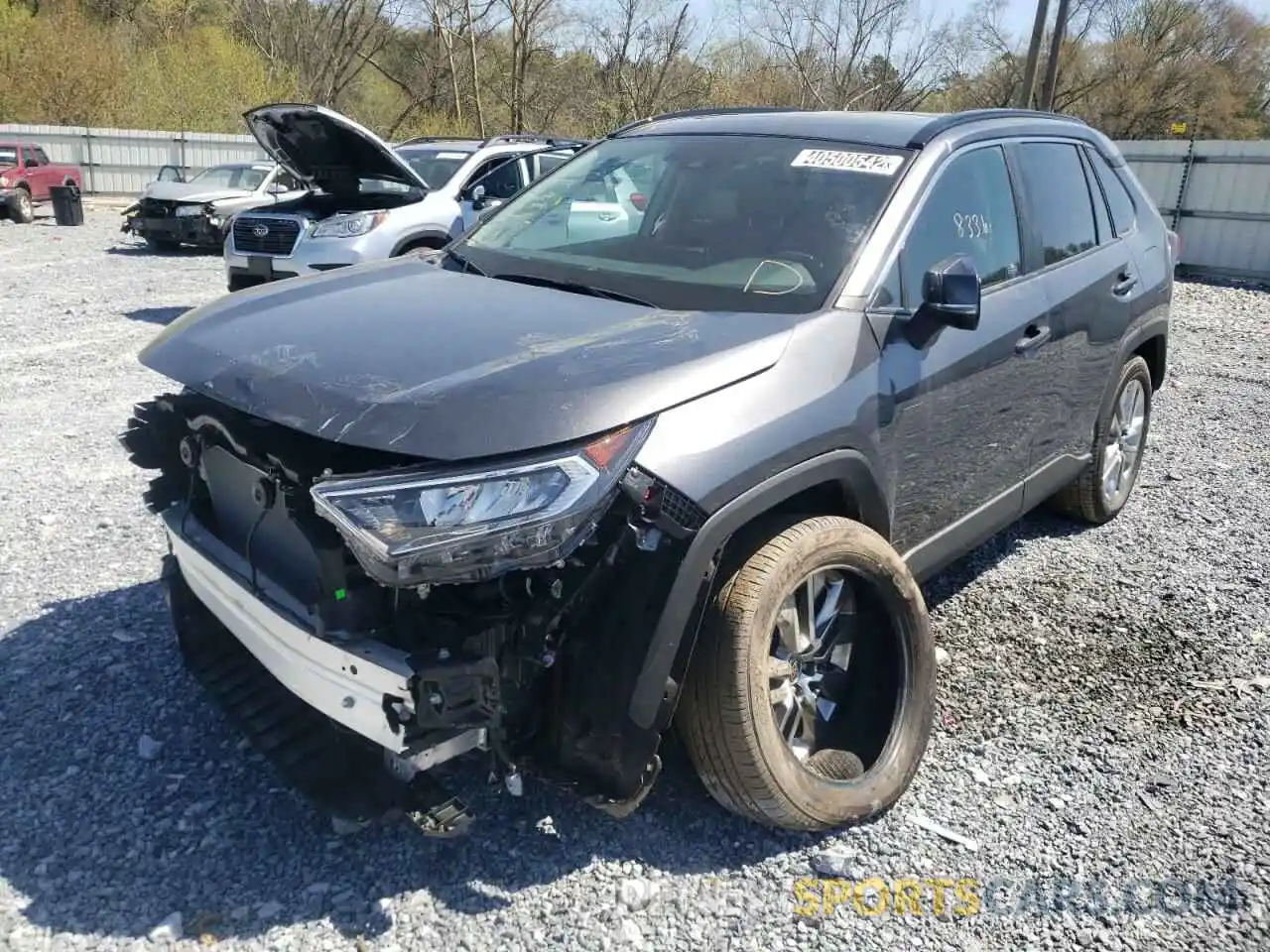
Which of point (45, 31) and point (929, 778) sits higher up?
point (45, 31)

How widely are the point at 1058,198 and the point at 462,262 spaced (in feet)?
8.04

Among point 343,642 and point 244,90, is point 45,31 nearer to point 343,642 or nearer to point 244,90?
point 244,90

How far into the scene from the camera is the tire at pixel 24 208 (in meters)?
18.8

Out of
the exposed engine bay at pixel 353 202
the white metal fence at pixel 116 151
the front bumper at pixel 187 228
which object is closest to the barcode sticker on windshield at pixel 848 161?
the exposed engine bay at pixel 353 202

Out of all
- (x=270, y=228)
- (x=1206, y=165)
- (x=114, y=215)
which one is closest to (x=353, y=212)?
(x=270, y=228)

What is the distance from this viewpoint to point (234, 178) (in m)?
16.7

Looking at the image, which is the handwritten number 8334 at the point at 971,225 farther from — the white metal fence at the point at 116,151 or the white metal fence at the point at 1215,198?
the white metal fence at the point at 116,151

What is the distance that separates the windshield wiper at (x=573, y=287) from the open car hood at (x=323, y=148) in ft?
16.2

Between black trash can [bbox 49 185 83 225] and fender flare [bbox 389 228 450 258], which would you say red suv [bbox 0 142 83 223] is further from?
fender flare [bbox 389 228 450 258]

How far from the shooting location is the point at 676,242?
3342mm

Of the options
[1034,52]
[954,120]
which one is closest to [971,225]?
[954,120]

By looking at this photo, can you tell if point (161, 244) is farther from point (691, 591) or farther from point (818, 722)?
point (691, 591)

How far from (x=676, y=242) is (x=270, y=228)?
6.96 m

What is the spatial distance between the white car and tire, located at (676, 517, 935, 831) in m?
6.38
